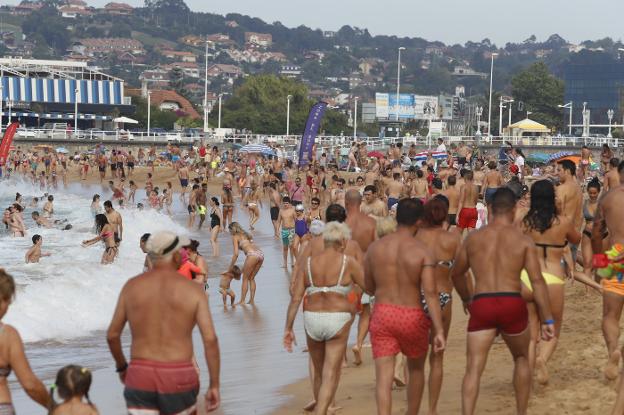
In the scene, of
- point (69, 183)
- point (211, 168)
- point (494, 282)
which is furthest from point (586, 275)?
point (69, 183)

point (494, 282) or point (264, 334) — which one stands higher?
point (494, 282)

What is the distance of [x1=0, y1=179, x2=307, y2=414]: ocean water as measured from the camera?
9.43 meters

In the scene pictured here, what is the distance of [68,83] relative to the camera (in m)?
99.2

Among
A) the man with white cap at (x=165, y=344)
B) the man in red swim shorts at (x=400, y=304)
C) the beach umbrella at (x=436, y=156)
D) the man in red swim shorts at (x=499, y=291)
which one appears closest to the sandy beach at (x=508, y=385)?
the man in red swim shorts at (x=499, y=291)

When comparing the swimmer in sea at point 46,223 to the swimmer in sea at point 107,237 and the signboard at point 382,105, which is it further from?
the signboard at point 382,105

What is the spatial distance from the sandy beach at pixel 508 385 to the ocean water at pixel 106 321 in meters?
0.56

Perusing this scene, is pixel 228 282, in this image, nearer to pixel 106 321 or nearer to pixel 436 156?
pixel 106 321

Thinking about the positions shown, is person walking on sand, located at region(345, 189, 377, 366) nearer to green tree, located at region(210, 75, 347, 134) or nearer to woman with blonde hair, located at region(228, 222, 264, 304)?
woman with blonde hair, located at region(228, 222, 264, 304)

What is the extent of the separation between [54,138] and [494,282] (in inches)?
2436

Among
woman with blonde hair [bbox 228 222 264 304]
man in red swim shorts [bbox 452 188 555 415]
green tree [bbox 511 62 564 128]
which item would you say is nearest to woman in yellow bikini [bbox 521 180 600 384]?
man in red swim shorts [bbox 452 188 555 415]

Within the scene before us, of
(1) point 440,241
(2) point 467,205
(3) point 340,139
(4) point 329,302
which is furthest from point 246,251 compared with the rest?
(3) point 340,139

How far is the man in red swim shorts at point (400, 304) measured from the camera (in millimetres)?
6559

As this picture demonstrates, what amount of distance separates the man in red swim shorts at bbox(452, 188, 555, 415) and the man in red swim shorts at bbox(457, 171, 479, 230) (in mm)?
9655

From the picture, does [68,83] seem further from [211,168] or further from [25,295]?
[25,295]
